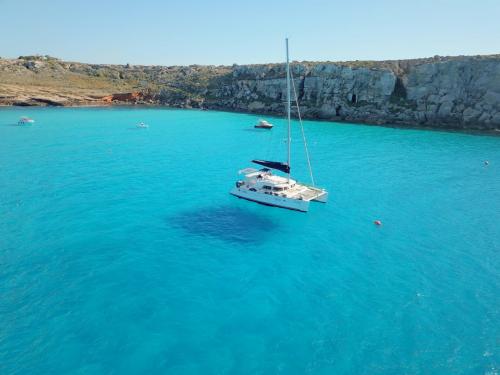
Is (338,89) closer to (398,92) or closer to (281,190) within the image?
(398,92)

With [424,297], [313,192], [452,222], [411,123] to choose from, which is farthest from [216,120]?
[424,297]

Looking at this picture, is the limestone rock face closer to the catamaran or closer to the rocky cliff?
the rocky cliff

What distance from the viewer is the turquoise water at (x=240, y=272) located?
20094 millimetres

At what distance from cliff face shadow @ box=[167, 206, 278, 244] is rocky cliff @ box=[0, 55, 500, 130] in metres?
73.8

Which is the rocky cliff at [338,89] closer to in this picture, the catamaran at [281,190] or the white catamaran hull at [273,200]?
the catamaran at [281,190]

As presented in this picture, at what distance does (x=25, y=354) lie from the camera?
1973cm

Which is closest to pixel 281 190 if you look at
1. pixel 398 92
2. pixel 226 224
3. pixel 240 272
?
pixel 226 224

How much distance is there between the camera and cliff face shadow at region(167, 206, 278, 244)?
3408 cm

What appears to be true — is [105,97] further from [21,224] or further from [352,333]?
[352,333]

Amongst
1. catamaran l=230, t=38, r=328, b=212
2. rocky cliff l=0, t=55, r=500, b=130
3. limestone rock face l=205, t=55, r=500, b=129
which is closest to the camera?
catamaran l=230, t=38, r=328, b=212

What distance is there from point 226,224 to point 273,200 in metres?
6.81

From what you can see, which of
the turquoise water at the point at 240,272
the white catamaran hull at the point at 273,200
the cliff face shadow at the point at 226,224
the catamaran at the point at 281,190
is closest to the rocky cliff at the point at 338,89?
the turquoise water at the point at 240,272

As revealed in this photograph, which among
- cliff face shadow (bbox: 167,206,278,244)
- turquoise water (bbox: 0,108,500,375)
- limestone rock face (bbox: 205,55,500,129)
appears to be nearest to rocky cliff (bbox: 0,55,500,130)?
limestone rock face (bbox: 205,55,500,129)

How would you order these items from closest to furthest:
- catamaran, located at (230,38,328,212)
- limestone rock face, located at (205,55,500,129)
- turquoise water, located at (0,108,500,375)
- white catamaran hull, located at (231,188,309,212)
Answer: turquoise water, located at (0,108,500,375) → white catamaran hull, located at (231,188,309,212) → catamaran, located at (230,38,328,212) → limestone rock face, located at (205,55,500,129)
